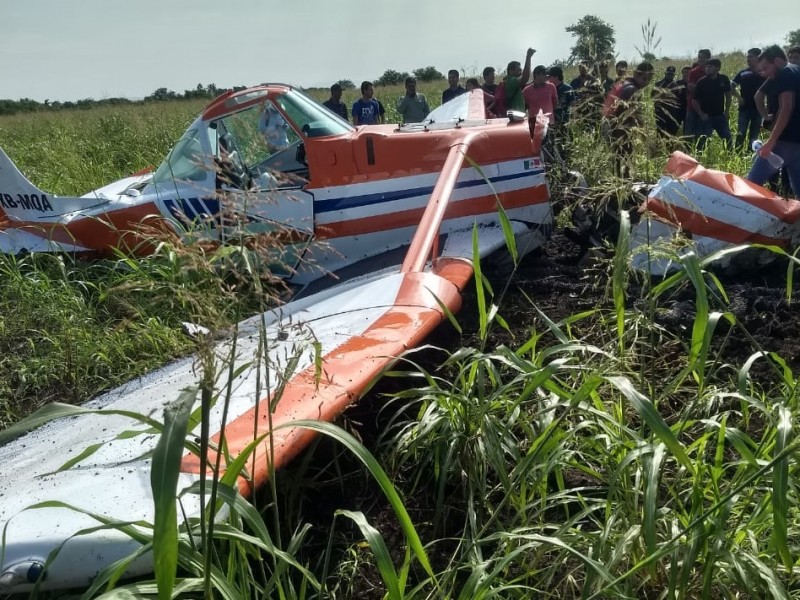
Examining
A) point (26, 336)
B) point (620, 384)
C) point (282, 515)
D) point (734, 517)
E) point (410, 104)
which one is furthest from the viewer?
point (410, 104)

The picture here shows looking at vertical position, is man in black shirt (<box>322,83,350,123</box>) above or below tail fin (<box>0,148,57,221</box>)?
above

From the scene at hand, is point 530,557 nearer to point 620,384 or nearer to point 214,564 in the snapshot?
point 620,384

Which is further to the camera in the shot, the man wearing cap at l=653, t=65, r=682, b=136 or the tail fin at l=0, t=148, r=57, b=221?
the tail fin at l=0, t=148, r=57, b=221

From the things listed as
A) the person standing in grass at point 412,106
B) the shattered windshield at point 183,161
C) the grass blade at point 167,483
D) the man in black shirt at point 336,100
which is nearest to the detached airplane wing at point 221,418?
the grass blade at point 167,483

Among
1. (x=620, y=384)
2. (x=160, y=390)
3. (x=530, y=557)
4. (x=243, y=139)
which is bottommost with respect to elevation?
(x=530, y=557)

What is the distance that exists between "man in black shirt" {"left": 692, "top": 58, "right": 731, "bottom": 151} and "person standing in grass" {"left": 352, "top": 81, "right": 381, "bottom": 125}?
4.75m

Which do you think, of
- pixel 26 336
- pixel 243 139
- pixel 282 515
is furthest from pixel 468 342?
pixel 26 336

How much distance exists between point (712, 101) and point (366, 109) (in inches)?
200

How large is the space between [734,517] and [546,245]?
3.86 metres

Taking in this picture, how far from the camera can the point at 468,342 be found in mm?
4035

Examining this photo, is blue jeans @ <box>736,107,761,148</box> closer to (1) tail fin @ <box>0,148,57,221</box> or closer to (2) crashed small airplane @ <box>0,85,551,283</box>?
(2) crashed small airplane @ <box>0,85,551,283</box>

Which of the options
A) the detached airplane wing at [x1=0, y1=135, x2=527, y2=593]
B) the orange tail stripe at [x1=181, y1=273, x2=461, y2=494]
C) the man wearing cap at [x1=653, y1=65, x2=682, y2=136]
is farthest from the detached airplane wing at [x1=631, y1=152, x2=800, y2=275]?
the orange tail stripe at [x1=181, y1=273, x2=461, y2=494]

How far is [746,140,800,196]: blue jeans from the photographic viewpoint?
239 inches

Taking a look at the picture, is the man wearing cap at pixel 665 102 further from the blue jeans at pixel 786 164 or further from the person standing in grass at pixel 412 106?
the person standing in grass at pixel 412 106
